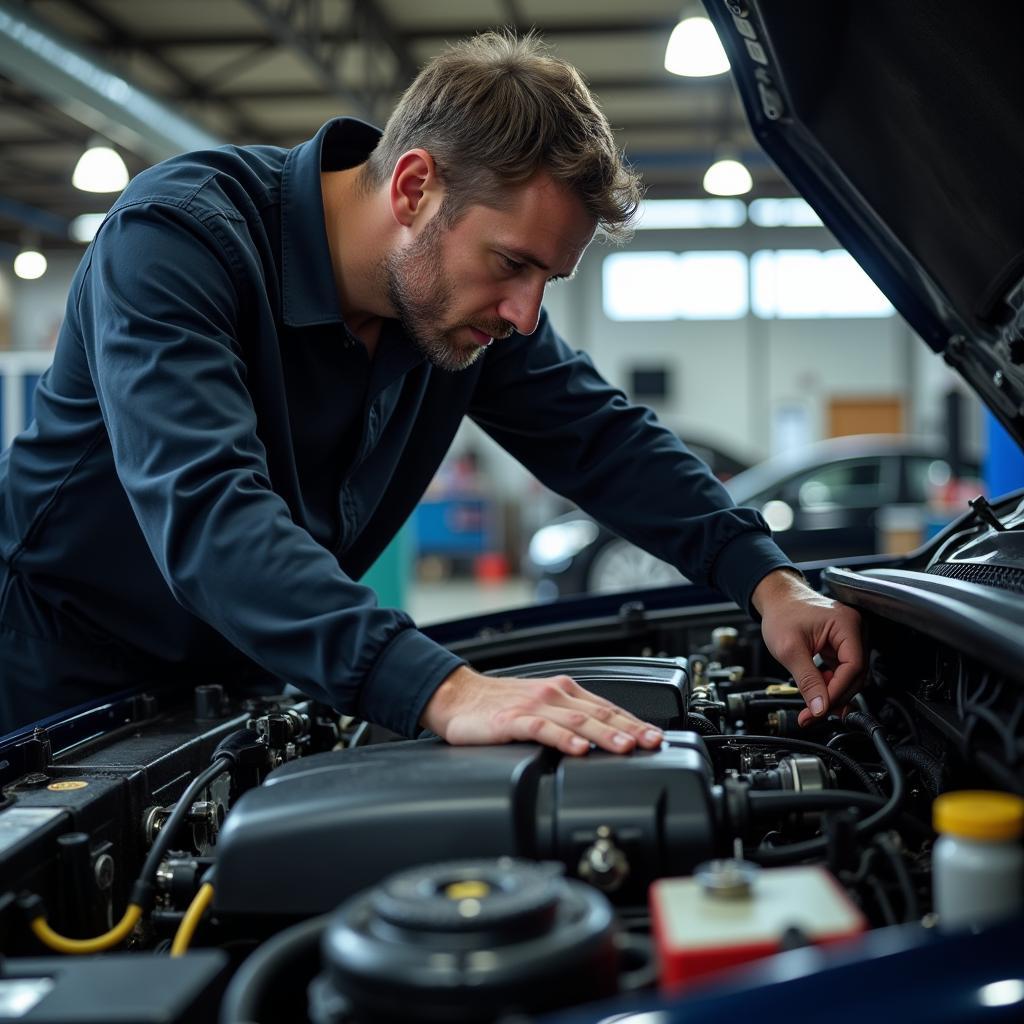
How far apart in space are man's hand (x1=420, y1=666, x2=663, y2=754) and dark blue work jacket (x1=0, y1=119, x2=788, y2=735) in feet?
0.08

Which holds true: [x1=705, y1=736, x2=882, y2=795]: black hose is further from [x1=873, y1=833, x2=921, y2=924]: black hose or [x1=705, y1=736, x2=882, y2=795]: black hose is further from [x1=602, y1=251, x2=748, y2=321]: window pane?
[x1=602, y1=251, x2=748, y2=321]: window pane

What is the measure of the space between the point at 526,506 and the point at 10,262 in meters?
7.50

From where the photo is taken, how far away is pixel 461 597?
462 inches

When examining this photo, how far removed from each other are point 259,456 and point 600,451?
830 millimetres

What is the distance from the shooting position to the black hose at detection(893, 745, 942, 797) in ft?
4.03

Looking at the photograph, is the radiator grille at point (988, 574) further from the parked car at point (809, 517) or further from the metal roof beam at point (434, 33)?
the metal roof beam at point (434, 33)

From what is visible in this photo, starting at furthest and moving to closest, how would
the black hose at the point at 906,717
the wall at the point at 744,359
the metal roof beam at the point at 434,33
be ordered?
1. the wall at the point at 744,359
2. the metal roof beam at the point at 434,33
3. the black hose at the point at 906,717

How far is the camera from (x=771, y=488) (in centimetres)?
709

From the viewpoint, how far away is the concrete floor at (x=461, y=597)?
10.1 metres

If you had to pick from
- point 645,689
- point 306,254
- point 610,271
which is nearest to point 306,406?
point 306,254

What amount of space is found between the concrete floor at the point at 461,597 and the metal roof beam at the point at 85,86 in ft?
12.9

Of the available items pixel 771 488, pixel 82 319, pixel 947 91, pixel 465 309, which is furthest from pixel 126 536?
pixel 771 488

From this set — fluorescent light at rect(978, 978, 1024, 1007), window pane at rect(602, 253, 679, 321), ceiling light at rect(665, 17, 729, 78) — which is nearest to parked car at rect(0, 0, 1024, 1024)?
fluorescent light at rect(978, 978, 1024, 1007)

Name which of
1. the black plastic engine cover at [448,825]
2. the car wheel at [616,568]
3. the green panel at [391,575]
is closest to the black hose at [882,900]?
the black plastic engine cover at [448,825]
